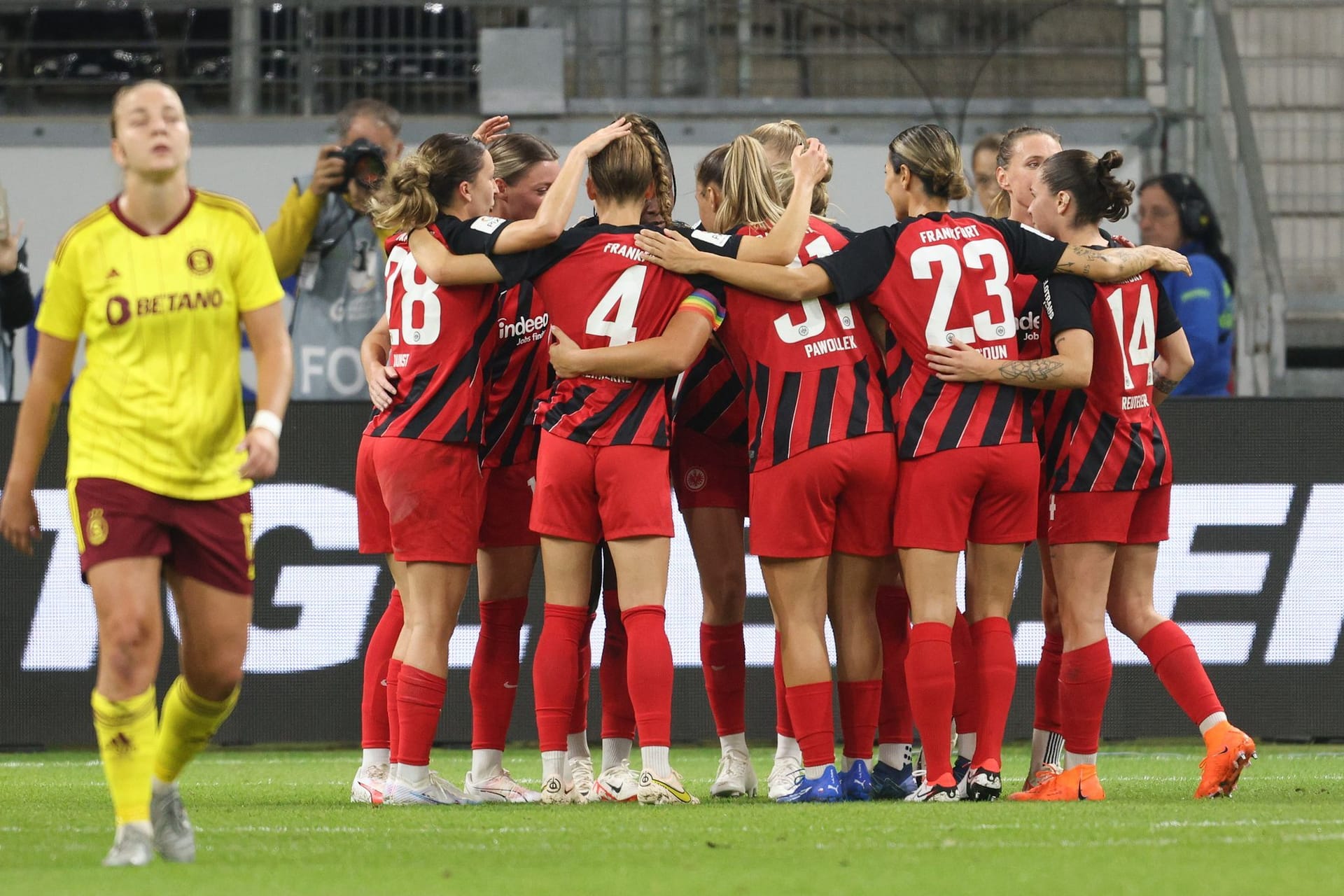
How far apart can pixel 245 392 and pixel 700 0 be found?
4256 millimetres

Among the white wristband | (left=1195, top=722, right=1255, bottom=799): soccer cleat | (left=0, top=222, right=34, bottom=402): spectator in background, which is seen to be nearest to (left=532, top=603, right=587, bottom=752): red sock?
the white wristband

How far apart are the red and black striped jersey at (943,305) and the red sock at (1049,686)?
927 millimetres

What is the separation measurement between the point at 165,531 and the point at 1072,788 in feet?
9.74

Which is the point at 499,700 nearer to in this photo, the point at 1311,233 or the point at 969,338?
the point at 969,338

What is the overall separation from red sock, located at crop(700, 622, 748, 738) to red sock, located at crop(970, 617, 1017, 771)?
838 millimetres

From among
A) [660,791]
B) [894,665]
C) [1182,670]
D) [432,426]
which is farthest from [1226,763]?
[432,426]

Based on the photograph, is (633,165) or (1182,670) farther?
(1182,670)

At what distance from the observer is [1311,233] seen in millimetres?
12008

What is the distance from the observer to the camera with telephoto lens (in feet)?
26.8

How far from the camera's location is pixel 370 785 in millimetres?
5922

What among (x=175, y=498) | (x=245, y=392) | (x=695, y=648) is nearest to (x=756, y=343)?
(x=175, y=498)

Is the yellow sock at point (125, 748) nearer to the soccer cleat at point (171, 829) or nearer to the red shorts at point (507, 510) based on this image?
the soccer cleat at point (171, 829)

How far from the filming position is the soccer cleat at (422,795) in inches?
225

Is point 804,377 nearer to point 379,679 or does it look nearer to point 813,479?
point 813,479
